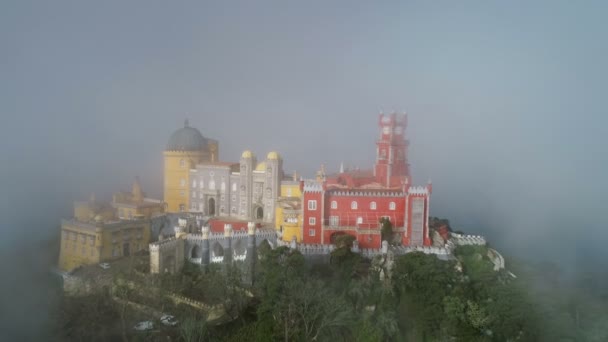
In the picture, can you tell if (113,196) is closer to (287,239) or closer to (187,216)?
(187,216)

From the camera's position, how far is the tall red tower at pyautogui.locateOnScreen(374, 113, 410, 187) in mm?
35375

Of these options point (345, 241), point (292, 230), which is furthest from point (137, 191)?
point (345, 241)

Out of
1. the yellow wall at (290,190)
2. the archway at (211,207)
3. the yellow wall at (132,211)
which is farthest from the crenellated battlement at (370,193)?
the yellow wall at (132,211)

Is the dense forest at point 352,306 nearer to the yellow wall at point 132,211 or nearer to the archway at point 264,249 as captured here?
the archway at point 264,249

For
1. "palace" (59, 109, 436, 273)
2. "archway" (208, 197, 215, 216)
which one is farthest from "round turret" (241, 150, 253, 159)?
"archway" (208, 197, 215, 216)

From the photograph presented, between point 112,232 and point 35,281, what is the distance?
24.9 feet

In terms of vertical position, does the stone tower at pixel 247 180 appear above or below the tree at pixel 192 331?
above

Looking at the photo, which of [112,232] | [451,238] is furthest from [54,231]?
[451,238]

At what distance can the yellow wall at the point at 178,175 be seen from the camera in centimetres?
4512

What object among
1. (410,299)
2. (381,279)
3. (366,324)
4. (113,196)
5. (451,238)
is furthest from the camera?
(113,196)

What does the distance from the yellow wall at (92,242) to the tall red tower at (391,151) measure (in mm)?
20108

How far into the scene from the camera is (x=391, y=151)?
35500 mm

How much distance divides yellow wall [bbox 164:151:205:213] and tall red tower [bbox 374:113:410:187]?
18.7 m

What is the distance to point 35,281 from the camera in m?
27.8
